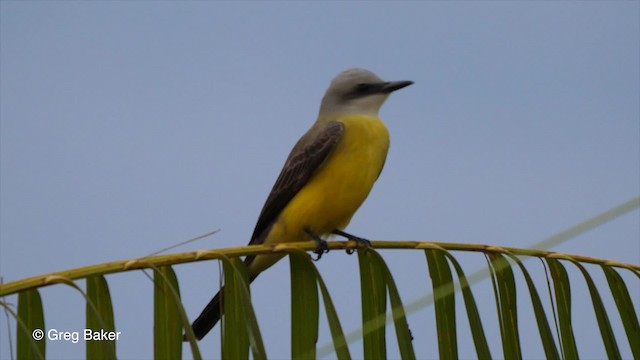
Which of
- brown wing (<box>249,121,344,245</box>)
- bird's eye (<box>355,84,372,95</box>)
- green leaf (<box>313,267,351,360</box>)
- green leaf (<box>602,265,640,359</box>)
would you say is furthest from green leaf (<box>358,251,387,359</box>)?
bird's eye (<box>355,84,372,95</box>)

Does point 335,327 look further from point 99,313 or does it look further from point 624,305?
point 624,305

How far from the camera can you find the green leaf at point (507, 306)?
3.11 m

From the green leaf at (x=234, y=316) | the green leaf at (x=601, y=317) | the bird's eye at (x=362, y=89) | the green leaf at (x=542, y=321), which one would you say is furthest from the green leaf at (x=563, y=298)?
the bird's eye at (x=362, y=89)

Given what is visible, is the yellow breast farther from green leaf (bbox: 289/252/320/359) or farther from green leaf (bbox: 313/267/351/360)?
green leaf (bbox: 313/267/351/360)

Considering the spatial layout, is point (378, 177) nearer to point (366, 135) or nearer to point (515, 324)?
point (366, 135)

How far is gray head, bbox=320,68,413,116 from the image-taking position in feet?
20.1

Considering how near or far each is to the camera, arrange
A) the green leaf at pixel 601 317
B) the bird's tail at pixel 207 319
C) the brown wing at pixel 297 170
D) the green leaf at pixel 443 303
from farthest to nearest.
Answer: the brown wing at pixel 297 170, the bird's tail at pixel 207 319, the green leaf at pixel 601 317, the green leaf at pixel 443 303

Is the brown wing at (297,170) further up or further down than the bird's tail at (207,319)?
further up

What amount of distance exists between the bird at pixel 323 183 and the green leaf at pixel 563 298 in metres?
1.81

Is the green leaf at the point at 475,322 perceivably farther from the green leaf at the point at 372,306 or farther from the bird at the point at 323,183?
the bird at the point at 323,183

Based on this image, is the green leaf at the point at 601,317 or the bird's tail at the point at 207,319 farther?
the bird's tail at the point at 207,319

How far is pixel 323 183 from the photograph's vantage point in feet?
18.1

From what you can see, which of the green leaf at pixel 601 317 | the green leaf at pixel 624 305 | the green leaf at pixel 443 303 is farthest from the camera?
the green leaf at pixel 624 305

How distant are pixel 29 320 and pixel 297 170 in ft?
9.98
